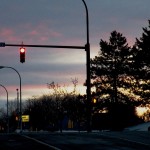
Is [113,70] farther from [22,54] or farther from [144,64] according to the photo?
[22,54]

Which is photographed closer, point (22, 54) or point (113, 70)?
point (22, 54)

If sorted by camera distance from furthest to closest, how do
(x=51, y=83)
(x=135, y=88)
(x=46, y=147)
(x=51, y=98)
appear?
1. (x=51, y=98)
2. (x=51, y=83)
3. (x=135, y=88)
4. (x=46, y=147)

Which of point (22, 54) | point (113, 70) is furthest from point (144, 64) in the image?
point (22, 54)

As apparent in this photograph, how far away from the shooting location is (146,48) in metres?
76.4

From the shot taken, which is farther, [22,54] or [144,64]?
[144,64]

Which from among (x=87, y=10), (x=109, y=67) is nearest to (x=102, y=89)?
(x=109, y=67)

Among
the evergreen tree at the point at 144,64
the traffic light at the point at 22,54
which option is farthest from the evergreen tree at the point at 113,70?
the traffic light at the point at 22,54

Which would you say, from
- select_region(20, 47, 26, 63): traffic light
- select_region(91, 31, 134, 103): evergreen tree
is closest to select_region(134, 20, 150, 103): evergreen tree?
select_region(91, 31, 134, 103): evergreen tree

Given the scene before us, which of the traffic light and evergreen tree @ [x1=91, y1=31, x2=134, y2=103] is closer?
the traffic light

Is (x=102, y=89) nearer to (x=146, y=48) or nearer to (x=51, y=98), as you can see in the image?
(x=146, y=48)

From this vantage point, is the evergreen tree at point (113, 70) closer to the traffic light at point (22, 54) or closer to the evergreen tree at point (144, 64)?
the evergreen tree at point (144, 64)

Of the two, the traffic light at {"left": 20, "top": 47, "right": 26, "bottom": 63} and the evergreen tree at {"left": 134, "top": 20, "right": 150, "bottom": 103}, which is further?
the evergreen tree at {"left": 134, "top": 20, "right": 150, "bottom": 103}

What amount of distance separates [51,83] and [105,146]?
123434 mm

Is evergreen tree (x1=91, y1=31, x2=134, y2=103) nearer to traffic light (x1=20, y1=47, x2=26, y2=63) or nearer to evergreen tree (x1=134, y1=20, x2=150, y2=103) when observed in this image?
evergreen tree (x1=134, y1=20, x2=150, y2=103)
